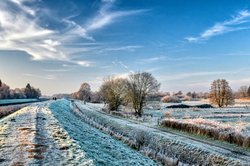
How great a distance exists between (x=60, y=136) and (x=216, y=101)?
325 ft

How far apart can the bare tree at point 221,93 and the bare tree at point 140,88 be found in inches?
1975

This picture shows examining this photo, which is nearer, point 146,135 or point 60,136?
point 60,136

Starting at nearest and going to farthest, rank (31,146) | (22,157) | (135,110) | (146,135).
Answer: (22,157)
(31,146)
(146,135)
(135,110)

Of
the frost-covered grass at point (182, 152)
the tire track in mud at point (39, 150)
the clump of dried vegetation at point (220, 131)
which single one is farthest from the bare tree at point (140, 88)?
the tire track in mud at point (39, 150)

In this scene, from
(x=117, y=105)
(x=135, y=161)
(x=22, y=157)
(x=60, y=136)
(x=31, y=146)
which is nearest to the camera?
(x=22, y=157)

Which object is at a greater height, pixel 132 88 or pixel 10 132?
pixel 132 88

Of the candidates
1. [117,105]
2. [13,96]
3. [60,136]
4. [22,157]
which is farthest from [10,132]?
[13,96]

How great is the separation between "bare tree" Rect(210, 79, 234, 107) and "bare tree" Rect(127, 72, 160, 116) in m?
50.2

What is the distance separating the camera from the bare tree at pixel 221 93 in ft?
350

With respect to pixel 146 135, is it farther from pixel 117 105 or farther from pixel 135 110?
pixel 117 105

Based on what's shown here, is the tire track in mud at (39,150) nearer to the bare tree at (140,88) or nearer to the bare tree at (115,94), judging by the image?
the bare tree at (140,88)

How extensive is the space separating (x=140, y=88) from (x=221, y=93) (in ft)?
178

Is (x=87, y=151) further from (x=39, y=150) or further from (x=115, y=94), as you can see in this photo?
(x=115, y=94)

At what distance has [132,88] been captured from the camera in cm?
6544
